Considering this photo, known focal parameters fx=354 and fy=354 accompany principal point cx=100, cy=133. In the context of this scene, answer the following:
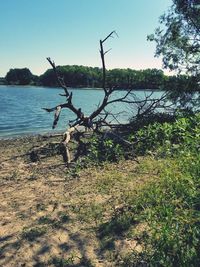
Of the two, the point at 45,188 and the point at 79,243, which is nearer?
the point at 79,243

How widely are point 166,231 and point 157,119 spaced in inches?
549

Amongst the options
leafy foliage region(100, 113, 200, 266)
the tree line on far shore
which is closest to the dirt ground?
leafy foliage region(100, 113, 200, 266)

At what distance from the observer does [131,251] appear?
210 inches

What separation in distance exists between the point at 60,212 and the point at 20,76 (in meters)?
163

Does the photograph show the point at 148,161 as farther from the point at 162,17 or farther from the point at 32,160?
the point at 162,17

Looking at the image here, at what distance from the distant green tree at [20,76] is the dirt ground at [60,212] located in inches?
5909

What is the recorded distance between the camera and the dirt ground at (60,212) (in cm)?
539

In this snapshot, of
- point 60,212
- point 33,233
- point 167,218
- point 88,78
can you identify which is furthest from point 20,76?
point 167,218

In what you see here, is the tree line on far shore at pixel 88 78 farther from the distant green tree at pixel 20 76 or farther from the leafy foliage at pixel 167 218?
the leafy foliage at pixel 167 218

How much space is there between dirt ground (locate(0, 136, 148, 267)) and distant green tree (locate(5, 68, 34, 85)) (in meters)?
150

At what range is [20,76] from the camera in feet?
537

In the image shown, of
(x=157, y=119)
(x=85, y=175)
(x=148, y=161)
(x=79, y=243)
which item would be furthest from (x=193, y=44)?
(x=79, y=243)

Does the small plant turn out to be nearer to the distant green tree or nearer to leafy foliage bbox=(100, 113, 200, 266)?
leafy foliage bbox=(100, 113, 200, 266)

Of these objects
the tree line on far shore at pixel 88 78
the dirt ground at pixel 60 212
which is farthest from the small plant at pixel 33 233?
the tree line on far shore at pixel 88 78
